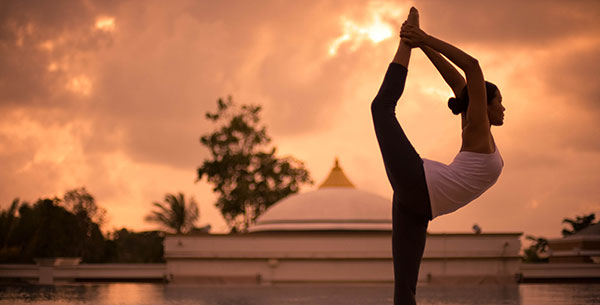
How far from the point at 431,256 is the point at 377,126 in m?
21.7

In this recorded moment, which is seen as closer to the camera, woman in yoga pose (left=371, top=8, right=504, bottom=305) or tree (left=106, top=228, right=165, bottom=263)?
woman in yoga pose (left=371, top=8, right=504, bottom=305)

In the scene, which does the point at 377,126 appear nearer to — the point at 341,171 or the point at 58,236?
the point at 341,171

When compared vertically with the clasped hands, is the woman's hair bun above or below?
below

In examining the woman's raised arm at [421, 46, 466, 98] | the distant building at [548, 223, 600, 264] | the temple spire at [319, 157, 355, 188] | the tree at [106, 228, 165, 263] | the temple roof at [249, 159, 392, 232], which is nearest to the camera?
the woman's raised arm at [421, 46, 466, 98]

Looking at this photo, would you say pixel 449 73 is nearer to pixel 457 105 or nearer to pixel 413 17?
pixel 457 105

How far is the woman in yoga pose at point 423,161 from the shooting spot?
116 inches

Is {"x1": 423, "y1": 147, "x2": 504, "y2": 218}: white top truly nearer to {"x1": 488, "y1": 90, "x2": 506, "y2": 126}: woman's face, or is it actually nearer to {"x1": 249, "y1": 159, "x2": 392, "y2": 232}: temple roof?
{"x1": 488, "y1": 90, "x2": 506, "y2": 126}: woman's face

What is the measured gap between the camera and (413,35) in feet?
10.5

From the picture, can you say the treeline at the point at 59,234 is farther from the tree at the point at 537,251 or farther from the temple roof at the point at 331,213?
the tree at the point at 537,251

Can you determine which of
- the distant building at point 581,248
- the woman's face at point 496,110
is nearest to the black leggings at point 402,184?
the woman's face at point 496,110

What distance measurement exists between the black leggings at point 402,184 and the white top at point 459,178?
1.4 inches

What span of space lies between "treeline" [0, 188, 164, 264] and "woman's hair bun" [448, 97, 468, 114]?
30251 millimetres

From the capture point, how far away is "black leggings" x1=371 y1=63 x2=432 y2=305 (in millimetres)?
2941

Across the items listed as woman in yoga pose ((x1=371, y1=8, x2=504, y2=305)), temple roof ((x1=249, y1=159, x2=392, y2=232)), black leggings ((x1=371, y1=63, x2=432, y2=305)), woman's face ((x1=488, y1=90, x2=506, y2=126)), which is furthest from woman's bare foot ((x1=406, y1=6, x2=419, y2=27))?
temple roof ((x1=249, y1=159, x2=392, y2=232))
